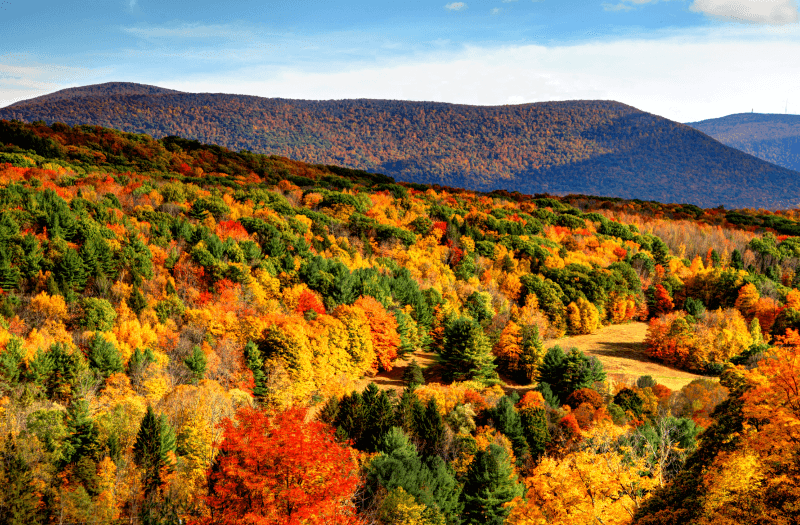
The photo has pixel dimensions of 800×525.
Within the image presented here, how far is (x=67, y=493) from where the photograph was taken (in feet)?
124

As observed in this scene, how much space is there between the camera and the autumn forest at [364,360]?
2270 centimetres

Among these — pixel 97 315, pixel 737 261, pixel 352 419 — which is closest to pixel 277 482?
pixel 352 419

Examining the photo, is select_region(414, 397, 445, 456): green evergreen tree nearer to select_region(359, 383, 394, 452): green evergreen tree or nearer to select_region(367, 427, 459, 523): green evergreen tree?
select_region(359, 383, 394, 452): green evergreen tree

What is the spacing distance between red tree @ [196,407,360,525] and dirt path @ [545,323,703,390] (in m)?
51.4

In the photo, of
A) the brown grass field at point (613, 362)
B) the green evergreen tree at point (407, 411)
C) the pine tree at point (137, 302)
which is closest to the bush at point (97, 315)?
the pine tree at point (137, 302)

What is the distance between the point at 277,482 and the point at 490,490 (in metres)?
20.0

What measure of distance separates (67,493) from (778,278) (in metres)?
112

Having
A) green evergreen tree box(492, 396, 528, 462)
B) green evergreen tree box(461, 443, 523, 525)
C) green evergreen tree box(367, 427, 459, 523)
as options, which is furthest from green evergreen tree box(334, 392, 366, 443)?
green evergreen tree box(461, 443, 523, 525)

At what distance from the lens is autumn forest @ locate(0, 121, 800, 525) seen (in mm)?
22703

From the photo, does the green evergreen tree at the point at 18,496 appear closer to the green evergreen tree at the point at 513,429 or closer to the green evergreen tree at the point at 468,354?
the green evergreen tree at the point at 513,429

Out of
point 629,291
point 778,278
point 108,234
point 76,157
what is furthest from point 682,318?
point 76,157

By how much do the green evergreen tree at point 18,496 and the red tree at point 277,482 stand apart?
19465 millimetres

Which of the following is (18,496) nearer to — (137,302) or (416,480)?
(416,480)

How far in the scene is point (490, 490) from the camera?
38719 mm
